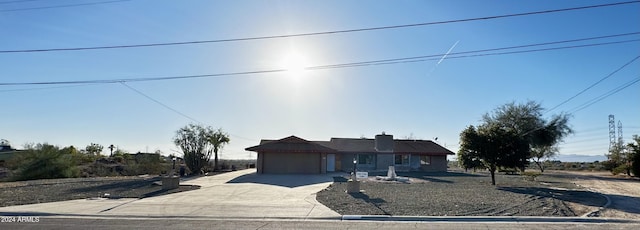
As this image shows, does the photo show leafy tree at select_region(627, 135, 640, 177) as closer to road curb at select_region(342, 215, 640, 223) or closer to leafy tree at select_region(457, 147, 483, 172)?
leafy tree at select_region(457, 147, 483, 172)

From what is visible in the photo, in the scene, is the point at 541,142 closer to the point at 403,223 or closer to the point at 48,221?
the point at 403,223

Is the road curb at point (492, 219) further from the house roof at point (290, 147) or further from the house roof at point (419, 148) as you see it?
the house roof at point (419, 148)

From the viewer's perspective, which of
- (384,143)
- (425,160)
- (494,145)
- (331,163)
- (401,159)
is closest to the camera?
(494,145)

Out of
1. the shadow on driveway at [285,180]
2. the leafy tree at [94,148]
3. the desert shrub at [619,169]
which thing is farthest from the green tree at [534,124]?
the leafy tree at [94,148]

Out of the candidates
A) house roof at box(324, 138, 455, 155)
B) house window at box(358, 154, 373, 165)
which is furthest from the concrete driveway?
house window at box(358, 154, 373, 165)

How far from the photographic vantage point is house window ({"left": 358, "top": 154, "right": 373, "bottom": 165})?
4572 centimetres

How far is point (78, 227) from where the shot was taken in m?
10.2

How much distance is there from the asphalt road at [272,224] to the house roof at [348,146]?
24.3 m

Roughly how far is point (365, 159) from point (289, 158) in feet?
41.3

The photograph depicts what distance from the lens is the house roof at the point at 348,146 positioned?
36312 mm

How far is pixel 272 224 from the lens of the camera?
10.8m

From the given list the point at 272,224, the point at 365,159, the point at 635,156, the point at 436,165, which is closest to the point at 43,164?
the point at 272,224

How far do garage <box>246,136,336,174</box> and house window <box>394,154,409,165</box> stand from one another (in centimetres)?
1274

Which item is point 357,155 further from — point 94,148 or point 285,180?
point 94,148
